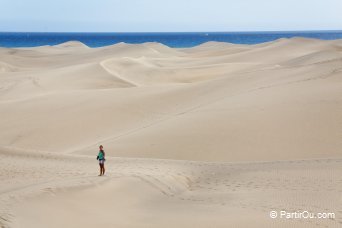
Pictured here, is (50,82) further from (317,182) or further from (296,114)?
(317,182)

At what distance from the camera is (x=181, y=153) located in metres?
12.4

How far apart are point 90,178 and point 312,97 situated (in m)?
9.12

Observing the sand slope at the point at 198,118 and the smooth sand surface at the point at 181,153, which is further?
the sand slope at the point at 198,118

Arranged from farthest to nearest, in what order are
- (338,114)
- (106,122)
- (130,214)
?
(106,122) < (338,114) < (130,214)

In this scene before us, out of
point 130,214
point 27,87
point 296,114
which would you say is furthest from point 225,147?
point 27,87

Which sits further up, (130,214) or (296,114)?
(296,114)

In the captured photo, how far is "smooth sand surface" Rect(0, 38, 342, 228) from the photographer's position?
710 cm

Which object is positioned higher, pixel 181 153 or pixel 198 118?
pixel 198 118

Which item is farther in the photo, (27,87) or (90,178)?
(27,87)

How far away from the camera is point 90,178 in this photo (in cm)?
910

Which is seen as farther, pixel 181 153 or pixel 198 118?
pixel 198 118

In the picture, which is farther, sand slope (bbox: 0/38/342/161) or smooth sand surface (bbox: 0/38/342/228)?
sand slope (bbox: 0/38/342/161)

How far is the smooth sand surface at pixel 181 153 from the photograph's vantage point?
23.3 ft

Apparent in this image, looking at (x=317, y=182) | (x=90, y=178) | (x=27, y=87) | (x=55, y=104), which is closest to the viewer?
(x=317, y=182)
